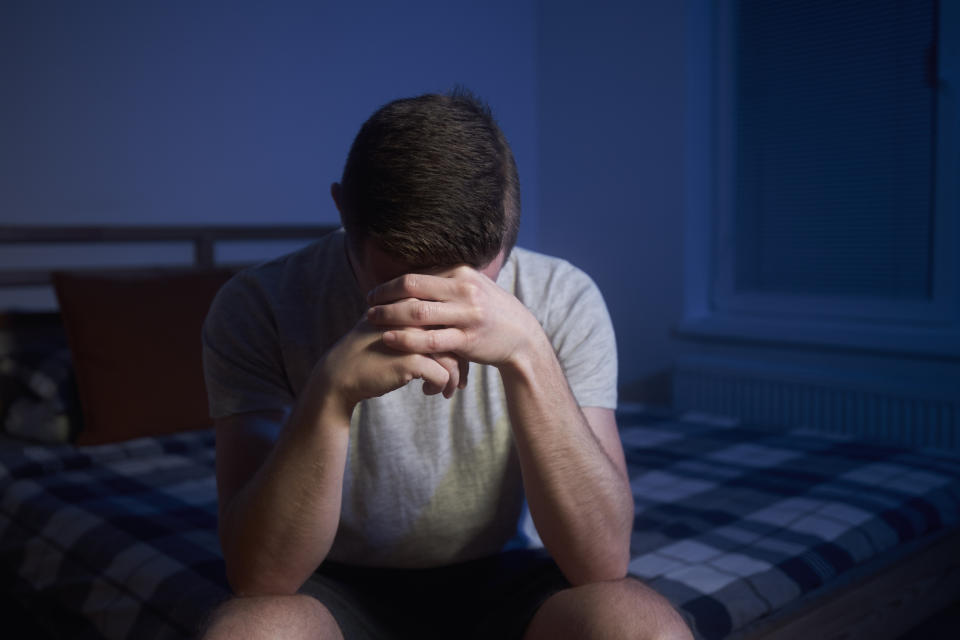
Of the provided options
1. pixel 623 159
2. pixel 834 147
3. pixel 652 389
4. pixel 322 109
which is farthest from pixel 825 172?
pixel 322 109

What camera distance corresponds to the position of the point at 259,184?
2.85 m

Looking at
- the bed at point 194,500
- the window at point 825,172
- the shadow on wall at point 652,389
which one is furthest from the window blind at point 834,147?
the bed at point 194,500

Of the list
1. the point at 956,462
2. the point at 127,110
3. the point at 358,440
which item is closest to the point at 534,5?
the point at 127,110

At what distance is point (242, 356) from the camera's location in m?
1.08

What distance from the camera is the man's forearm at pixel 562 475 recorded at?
0.96 metres

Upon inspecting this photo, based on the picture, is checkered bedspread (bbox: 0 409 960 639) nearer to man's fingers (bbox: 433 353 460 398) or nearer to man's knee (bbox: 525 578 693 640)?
man's knee (bbox: 525 578 693 640)

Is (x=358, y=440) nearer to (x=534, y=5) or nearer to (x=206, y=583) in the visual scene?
(x=206, y=583)

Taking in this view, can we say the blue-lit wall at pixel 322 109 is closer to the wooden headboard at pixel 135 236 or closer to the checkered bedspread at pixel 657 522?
the wooden headboard at pixel 135 236

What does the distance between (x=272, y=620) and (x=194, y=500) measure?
90cm

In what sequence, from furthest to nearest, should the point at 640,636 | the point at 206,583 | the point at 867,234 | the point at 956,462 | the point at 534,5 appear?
the point at 534,5
the point at 867,234
the point at 956,462
the point at 206,583
the point at 640,636

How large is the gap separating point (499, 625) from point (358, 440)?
30 cm

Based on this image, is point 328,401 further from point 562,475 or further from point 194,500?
point 194,500

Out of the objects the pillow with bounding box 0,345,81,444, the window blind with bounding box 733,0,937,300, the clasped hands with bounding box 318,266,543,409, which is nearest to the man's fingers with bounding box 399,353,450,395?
the clasped hands with bounding box 318,266,543,409

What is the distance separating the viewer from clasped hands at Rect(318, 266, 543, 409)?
0.89 meters
